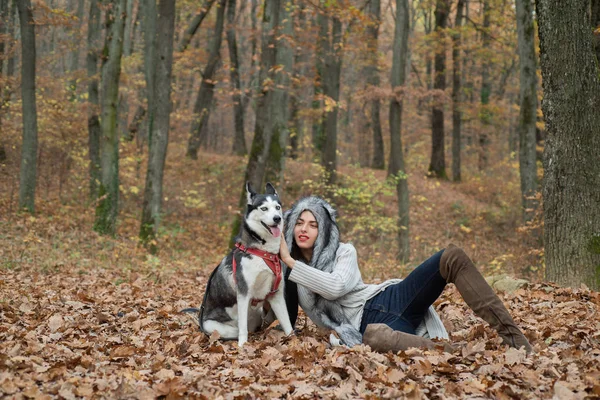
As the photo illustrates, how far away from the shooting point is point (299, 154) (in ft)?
83.6

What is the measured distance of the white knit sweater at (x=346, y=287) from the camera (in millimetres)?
5090

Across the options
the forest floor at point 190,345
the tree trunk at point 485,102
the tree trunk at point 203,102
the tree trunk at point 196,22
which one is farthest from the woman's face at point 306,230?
the tree trunk at point 485,102

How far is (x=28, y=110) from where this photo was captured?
15.0 m

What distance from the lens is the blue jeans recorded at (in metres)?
4.94

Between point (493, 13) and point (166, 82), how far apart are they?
15.2 meters

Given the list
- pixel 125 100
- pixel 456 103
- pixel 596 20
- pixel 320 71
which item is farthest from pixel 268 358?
pixel 125 100

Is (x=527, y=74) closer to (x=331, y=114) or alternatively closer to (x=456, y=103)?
(x=331, y=114)

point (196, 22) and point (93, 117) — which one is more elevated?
point (196, 22)

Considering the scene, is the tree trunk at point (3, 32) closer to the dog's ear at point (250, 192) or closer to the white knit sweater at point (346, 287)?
the dog's ear at point (250, 192)

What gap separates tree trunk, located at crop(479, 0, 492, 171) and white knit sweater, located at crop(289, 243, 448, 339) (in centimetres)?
2044

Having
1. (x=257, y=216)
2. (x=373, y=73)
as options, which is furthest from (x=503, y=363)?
(x=373, y=73)

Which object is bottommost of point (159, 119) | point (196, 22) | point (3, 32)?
point (159, 119)

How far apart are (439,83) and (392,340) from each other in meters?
21.8

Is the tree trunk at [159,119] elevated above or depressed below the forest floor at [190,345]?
above
